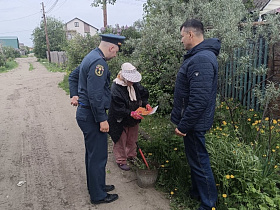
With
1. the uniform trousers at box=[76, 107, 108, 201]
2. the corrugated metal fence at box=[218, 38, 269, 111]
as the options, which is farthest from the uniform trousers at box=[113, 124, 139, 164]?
the corrugated metal fence at box=[218, 38, 269, 111]

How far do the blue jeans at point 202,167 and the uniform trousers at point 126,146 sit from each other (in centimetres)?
150

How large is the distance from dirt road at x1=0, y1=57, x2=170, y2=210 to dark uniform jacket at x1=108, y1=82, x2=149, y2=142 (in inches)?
27.8

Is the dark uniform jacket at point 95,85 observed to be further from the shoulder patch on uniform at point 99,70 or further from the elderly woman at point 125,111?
the elderly woman at point 125,111

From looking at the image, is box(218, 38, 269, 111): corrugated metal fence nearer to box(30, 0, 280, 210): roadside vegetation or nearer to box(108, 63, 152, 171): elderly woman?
box(30, 0, 280, 210): roadside vegetation

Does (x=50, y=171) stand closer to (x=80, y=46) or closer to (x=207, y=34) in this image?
(x=207, y=34)

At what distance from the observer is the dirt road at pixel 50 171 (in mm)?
3297

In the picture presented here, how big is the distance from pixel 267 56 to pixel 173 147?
267 cm

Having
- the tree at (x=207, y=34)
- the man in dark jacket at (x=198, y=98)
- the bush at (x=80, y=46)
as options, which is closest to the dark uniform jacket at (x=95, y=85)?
the man in dark jacket at (x=198, y=98)

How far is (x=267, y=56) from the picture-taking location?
504 centimetres

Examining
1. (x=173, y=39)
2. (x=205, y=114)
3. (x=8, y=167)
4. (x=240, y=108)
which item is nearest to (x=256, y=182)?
(x=205, y=114)

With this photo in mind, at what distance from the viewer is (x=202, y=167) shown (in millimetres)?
2816

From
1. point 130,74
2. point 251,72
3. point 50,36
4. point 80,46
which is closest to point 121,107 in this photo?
point 130,74

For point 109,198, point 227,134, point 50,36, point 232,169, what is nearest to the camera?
point 232,169

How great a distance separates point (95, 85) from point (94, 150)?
32.1 inches
